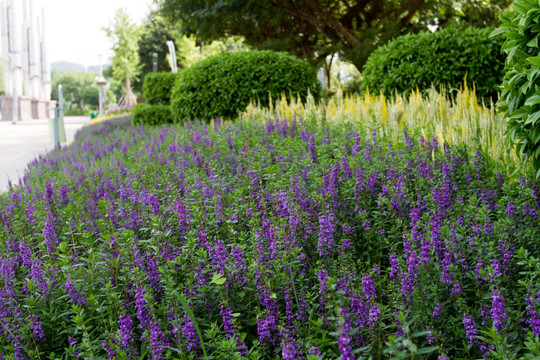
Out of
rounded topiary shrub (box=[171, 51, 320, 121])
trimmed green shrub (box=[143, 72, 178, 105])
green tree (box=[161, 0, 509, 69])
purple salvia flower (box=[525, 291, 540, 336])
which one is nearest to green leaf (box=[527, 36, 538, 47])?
purple salvia flower (box=[525, 291, 540, 336])

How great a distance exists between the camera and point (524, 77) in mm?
3182

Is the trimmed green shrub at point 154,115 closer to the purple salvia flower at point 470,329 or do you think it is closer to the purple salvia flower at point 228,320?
the purple salvia flower at point 228,320

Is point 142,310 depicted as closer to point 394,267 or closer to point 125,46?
point 394,267

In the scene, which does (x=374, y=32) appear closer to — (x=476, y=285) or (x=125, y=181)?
(x=125, y=181)

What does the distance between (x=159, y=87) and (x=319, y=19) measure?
6.37 m

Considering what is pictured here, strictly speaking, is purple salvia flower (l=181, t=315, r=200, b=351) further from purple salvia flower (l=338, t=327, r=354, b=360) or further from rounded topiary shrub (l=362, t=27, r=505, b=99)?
rounded topiary shrub (l=362, t=27, r=505, b=99)

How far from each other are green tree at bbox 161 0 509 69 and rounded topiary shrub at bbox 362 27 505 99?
18.9 ft

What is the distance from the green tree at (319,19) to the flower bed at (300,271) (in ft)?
41.0

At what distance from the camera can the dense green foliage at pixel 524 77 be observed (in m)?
2.95

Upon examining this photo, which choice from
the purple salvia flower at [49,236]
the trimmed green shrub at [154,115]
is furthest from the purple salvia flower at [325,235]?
the trimmed green shrub at [154,115]

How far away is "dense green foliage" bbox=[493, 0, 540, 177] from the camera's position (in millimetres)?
2953

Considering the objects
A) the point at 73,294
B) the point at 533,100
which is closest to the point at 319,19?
the point at 533,100

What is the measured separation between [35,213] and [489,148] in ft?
12.8

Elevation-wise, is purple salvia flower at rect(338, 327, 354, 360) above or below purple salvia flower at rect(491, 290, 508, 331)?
above
